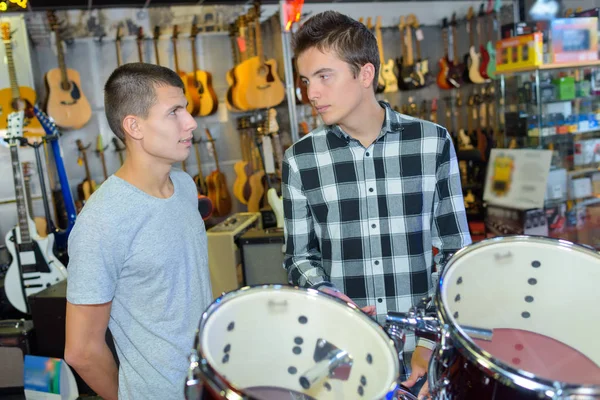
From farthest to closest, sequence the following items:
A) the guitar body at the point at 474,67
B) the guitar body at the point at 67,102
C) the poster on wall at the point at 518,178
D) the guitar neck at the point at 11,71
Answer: the guitar body at the point at 474,67 → the guitar body at the point at 67,102 → the guitar neck at the point at 11,71 → the poster on wall at the point at 518,178

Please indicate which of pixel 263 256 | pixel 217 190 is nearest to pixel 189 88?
pixel 217 190

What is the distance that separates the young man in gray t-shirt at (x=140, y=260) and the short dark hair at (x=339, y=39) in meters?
0.42

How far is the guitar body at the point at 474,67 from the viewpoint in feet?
22.7

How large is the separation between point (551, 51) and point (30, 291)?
4418 mm

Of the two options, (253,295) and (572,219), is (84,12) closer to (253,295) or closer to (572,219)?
(572,219)

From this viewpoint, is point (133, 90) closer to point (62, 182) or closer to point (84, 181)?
point (62, 182)

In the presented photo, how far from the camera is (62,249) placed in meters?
4.61

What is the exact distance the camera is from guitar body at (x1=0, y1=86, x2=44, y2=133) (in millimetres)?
5117

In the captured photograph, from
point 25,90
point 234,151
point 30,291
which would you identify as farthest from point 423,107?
point 30,291

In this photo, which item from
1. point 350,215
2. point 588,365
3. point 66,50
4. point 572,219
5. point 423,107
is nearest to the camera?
point 588,365

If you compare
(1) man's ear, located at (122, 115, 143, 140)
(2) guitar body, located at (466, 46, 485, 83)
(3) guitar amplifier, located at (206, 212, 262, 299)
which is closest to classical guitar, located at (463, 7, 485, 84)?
(2) guitar body, located at (466, 46, 485, 83)

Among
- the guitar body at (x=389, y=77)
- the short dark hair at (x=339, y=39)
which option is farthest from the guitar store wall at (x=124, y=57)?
the short dark hair at (x=339, y=39)

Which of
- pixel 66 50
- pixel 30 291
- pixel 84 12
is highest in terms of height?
pixel 84 12

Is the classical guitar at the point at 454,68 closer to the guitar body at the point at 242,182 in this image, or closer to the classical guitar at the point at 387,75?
the classical guitar at the point at 387,75
